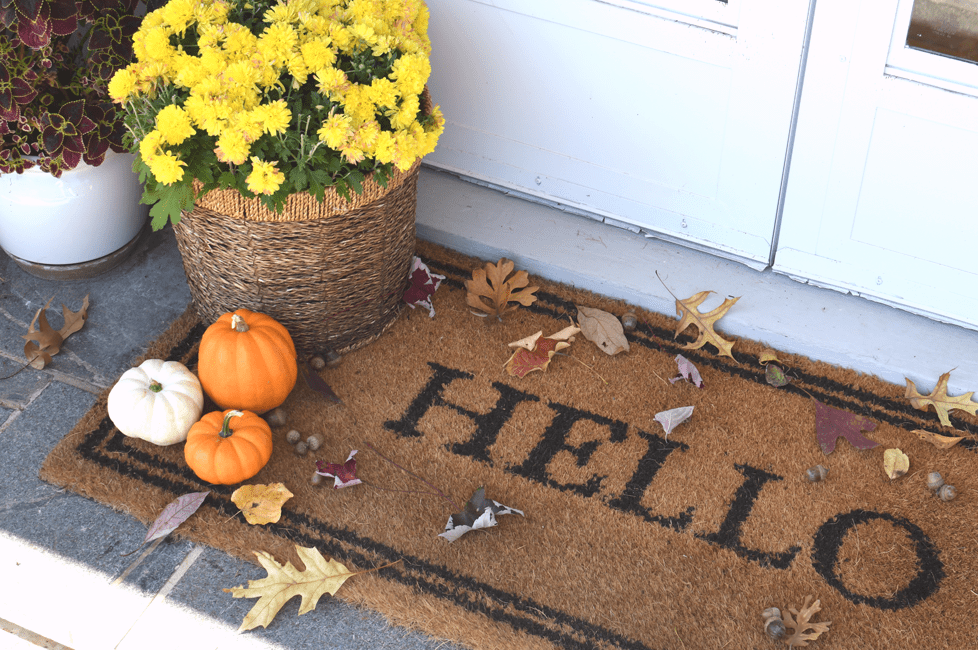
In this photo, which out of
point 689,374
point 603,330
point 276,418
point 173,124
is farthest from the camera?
point 603,330

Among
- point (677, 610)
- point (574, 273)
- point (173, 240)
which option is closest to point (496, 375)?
point (574, 273)

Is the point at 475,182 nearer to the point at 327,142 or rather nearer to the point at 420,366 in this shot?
the point at 420,366

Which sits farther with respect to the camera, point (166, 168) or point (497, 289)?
point (497, 289)

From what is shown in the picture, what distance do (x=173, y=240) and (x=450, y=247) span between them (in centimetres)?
92

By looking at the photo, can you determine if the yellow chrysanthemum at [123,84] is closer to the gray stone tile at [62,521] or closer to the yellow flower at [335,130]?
the yellow flower at [335,130]

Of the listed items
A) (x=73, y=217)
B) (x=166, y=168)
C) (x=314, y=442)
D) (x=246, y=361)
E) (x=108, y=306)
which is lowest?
(x=314, y=442)

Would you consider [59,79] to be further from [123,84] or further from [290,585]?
[290,585]

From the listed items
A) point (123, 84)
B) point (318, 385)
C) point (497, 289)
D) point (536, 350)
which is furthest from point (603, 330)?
point (123, 84)

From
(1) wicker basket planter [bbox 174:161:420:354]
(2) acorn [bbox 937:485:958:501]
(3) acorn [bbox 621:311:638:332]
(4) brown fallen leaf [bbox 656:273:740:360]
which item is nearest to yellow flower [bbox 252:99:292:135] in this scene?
(1) wicker basket planter [bbox 174:161:420:354]

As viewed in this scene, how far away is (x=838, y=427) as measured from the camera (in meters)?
2.38

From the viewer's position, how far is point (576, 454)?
2.35 metres

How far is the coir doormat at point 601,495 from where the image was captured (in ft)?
6.68

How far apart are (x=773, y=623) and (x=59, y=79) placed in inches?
91.1

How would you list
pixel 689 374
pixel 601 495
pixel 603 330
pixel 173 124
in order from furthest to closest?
pixel 603 330, pixel 689 374, pixel 601 495, pixel 173 124
